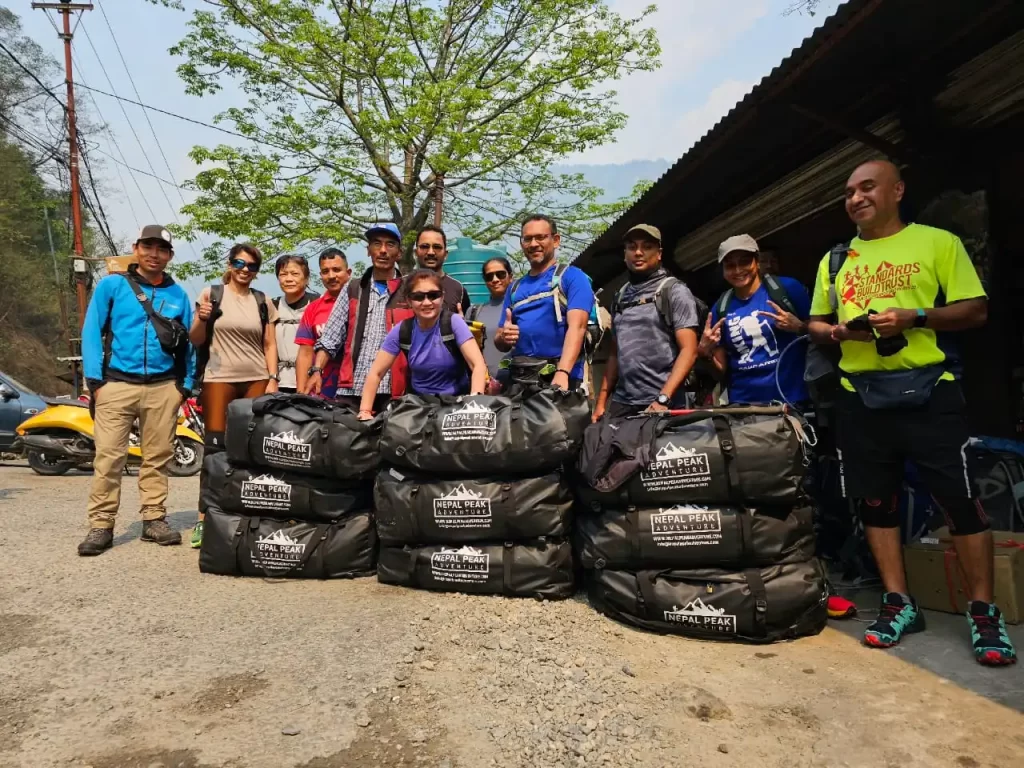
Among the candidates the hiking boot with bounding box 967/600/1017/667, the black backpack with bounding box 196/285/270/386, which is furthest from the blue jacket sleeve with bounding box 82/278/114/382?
the hiking boot with bounding box 967/600/1017/667

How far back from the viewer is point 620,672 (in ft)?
8.63

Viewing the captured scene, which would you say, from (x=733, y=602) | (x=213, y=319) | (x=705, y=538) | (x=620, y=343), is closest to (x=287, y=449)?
(x=213, y=319)

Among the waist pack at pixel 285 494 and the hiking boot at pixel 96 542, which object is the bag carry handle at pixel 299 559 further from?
the hiking boot at pixel 96 542

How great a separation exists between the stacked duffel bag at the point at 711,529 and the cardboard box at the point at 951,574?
2.29 ft

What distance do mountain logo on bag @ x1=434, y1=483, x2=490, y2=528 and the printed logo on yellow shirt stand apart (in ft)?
6.82

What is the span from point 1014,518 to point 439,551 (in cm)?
333

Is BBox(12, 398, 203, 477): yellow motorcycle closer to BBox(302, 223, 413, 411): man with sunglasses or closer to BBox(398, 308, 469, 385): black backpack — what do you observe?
BBox(302, 223, 413, 411): man with sunglasses

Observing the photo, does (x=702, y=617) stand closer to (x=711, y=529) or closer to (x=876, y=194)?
(x=711, y=529)

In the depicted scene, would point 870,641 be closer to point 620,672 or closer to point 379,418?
point 620,672

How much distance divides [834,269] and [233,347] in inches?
156

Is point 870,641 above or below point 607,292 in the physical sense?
below

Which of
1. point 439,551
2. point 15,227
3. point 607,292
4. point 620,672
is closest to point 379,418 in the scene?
point 439,551

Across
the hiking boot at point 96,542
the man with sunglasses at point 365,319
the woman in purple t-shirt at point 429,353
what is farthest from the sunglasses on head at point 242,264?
the hiking boot at point 96,542

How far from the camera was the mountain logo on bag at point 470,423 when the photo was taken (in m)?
3.55
